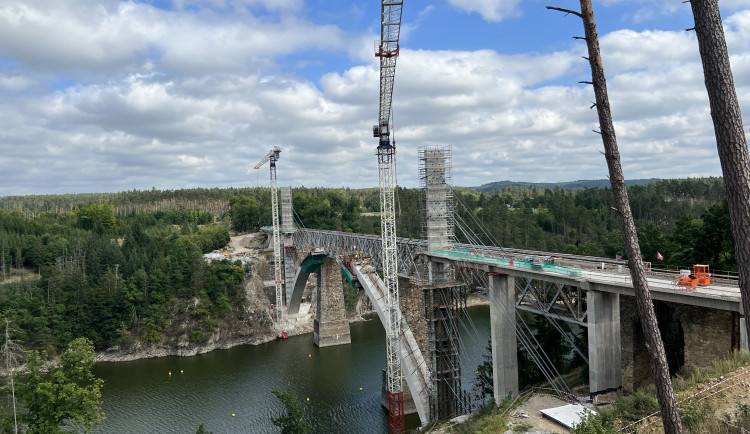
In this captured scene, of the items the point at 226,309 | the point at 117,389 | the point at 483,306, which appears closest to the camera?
the point at 117,389

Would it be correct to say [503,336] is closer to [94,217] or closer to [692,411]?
[692,411]

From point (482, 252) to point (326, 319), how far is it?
82.7 ft

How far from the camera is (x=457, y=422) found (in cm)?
2058

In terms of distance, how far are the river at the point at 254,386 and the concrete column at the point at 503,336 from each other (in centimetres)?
207

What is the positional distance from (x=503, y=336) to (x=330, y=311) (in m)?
28.0

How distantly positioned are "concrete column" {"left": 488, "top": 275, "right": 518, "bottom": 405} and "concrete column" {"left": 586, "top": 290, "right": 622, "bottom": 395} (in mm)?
4676

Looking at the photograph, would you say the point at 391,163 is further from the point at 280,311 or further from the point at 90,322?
the point at 90,322

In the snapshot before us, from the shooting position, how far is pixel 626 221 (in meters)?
7.43

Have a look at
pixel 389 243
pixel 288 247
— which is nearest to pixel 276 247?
pixel 288 247

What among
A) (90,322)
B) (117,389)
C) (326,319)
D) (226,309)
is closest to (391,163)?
(326,319)

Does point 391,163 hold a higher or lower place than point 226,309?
higher

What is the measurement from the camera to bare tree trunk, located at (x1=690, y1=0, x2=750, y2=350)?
6.01 m

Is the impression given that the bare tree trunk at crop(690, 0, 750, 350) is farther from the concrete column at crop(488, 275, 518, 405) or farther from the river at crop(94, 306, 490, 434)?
the river at crop(94, 306, 490, 434)

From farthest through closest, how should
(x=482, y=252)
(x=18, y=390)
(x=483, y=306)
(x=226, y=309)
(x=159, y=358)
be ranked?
1. (x=483, y=306)
2. (x=226, y=309)
3. (x=159, y=358)
4. (x=482, y=252)
5. (x=18, y=390)
